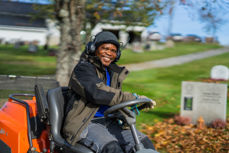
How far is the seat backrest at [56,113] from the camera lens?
255 cm

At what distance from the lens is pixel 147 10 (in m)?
6.10

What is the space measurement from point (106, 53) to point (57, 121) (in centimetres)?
77

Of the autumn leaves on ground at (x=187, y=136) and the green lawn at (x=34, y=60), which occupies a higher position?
the green lawn at (x=34, y=60)

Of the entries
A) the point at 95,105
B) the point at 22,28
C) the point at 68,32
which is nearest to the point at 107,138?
the point at 95,105

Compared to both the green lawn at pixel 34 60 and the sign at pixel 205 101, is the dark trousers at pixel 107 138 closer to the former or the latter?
the green lawn at pixel 34 60

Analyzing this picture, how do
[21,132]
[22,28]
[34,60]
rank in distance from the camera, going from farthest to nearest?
1. [22,28]
2. [34,60]
3. [21,132]

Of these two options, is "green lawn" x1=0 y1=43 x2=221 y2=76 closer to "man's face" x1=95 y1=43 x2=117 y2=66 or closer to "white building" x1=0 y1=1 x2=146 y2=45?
"man's face" x1=95 y1=43 x2=117 y2=66

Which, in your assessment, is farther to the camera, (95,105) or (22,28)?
(22,28)

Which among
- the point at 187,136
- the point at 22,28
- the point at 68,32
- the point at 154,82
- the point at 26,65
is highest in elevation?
the point at 22,28

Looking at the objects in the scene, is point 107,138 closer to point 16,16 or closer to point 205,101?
point 205,101

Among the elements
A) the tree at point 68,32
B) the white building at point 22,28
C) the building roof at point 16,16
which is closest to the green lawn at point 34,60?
the tree at point 68,32

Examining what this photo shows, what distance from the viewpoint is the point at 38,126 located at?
2.83 metres

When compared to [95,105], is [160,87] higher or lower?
lower

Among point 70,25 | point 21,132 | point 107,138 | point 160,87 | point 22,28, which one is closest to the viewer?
point 107,138
